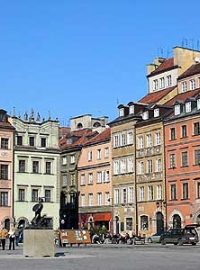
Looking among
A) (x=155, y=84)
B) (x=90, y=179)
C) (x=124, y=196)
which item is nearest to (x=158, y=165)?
(x=124, y=196)

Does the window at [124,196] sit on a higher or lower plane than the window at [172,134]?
lower

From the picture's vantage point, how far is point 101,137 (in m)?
89.1

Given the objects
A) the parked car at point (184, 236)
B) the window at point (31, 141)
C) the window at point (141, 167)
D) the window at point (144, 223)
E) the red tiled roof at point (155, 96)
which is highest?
the red tiled roof at point (155, 96)

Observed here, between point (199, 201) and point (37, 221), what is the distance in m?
37.0

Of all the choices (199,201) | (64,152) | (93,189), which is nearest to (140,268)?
(199,201)

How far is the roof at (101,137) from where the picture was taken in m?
87.2

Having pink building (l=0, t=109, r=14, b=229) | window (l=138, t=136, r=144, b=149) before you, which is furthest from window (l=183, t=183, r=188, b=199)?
pink building (l=0, t=109, r=14, b=229)

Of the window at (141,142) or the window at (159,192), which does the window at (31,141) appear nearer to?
the window at (141,142)

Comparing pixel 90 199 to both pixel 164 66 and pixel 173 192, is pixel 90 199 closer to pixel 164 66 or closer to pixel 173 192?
pixel 173 192

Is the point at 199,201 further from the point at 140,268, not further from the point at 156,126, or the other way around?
the point at 140,268

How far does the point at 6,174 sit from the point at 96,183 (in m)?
13.1

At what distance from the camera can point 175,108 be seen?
74.2 m

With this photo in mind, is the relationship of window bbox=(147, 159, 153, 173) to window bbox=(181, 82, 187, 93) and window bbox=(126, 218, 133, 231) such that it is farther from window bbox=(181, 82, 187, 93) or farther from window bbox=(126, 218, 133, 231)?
window bbox=(181, 82, 187, 93)

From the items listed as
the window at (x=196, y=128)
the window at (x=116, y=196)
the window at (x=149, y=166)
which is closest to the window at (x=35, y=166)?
the window at (x=116, y=196)
